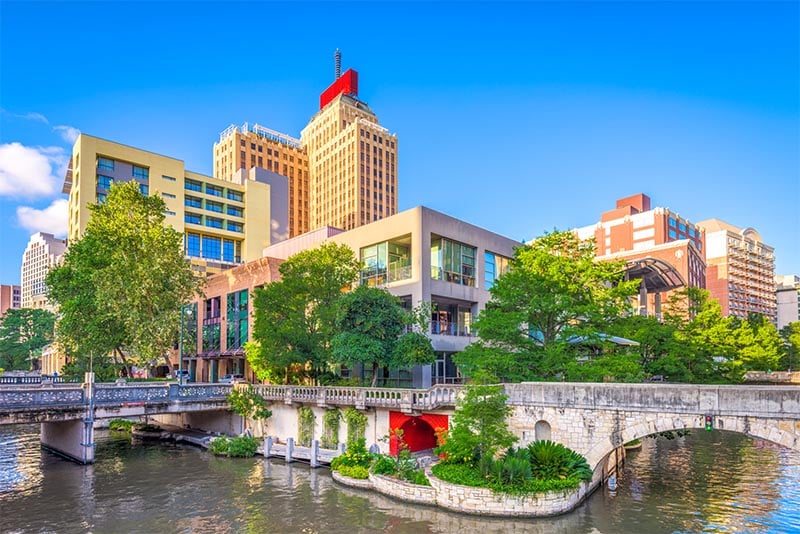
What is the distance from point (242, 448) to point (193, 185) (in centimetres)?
6286

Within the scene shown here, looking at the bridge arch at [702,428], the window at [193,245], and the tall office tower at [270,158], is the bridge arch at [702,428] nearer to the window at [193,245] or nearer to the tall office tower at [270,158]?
the window at [193,245]

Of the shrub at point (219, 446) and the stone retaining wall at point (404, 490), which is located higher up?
the stone retaining wall at point (404, 490)

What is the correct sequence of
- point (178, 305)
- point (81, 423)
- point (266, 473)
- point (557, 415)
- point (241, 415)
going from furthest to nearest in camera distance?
point (178, 305)
point (241, 415)
point (81, 423)
point (266, 473)
point (557, 415)

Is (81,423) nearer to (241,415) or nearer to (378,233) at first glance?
(241,415)

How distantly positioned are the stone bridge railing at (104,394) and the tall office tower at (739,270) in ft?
393

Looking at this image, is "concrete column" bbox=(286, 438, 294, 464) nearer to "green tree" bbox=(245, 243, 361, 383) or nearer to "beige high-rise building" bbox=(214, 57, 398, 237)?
"green tree" bbox=(245, 243, 361, 383)

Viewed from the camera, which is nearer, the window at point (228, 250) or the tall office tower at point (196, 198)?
the tall office tower at point (196, 198)

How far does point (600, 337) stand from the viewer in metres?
27.1

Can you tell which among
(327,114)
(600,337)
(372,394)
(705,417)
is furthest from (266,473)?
→ (327,114)

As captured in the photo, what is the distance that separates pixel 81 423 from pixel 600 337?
29.3 meters

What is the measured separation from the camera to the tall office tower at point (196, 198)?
7294cm

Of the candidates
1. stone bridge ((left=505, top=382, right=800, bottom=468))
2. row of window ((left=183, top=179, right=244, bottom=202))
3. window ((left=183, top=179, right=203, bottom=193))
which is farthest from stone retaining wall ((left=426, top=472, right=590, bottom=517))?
window ((left=183, top=179, right=203, bottom=193))

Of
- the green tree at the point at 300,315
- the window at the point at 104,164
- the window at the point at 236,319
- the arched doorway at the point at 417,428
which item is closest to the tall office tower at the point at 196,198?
the window at the point at 104,164

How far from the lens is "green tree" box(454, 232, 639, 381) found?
86.2 feet
